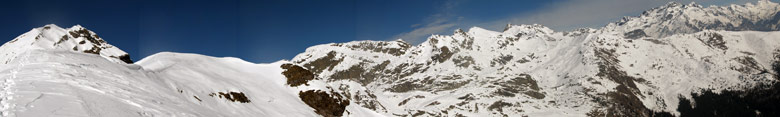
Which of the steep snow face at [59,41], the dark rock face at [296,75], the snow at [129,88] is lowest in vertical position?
the snow at [129,88]

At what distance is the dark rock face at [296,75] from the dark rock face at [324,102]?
2.34m

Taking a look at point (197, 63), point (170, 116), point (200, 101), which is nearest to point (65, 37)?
point (197, 63)

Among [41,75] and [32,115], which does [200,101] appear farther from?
[32,115]

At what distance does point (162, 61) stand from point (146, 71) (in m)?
8.36

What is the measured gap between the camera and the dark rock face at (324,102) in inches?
1626

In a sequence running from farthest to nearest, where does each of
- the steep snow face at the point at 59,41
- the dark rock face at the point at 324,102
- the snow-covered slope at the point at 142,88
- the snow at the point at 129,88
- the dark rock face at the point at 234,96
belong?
1. the steep snow face at the point at 59,41
2. the dark rock face at the point at 324,102
3. the dark rock face at the point at 234,96
4. the snow-covered slope at the point at 142,88
5. the snow at the point at 129,88

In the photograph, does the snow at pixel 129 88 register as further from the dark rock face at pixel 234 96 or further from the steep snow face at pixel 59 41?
the steep snow face at pixel 59 41

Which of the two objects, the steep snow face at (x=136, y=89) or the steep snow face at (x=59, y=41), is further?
the steep snow face at (x=59, y=41)

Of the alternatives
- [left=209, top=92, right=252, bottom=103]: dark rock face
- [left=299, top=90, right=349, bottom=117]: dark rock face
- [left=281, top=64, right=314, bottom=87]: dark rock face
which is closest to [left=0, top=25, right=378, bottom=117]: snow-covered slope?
[left=209, top=92, right=252, bottom=103]: dark rock face

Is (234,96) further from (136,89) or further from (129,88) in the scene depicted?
(129,88)

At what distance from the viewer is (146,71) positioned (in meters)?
30.1

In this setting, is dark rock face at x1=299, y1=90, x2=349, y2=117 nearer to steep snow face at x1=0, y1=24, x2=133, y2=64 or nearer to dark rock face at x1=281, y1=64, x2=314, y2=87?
dark rock face at x1=281, y1=64, x2=314, y2=87

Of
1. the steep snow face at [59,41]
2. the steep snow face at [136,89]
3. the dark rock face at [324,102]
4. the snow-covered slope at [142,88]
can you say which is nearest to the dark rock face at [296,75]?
the snow-covered slope at [142,88]

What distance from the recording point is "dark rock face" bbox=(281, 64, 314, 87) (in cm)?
4497
